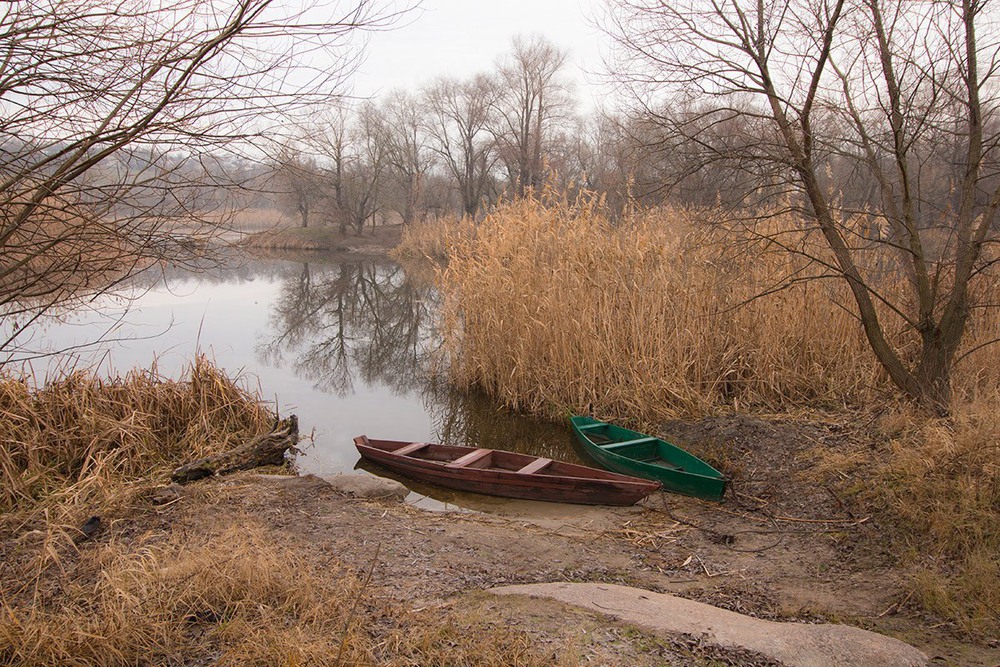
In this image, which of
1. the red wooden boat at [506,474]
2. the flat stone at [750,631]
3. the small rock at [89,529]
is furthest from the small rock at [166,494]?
the flat stone at [750,631]

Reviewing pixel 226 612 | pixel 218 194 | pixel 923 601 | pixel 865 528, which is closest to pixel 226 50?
pixel 218 194

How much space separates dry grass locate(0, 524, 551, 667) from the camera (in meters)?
2.86

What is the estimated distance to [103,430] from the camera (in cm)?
659

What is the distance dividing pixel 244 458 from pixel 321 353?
25.4 ft

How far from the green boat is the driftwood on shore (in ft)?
10.4

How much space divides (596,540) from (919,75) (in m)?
4.67

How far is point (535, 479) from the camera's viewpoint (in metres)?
6.47

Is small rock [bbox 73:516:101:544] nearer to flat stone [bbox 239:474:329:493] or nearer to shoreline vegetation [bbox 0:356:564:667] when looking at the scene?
shoreline vegetation [bbox 0:356:564:667]

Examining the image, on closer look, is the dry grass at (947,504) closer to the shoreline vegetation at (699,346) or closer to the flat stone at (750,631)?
the shoreline vegetation at (699,346)

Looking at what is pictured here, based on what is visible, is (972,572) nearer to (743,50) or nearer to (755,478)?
(755,478)

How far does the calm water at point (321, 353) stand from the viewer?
28.8ft

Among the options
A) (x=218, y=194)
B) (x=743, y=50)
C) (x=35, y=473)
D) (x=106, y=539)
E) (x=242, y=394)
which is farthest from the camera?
(x=242, y=394)

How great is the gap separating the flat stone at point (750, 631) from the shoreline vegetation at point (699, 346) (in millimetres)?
1355

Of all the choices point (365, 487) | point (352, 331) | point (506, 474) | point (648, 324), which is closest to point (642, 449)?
point (506, 474)
